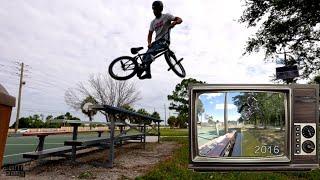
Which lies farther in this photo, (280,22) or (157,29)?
(280,22)

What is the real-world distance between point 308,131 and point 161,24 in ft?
4.75

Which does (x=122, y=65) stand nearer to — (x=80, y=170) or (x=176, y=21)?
(x=176, y=21)

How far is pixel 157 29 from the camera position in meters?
3.32

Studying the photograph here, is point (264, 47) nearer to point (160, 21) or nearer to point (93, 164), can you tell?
point (93, 164)

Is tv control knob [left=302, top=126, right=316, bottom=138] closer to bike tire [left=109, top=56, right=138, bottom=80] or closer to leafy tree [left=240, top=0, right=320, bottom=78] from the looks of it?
bike tire [left=109, top=56, right=138, bottom=80]

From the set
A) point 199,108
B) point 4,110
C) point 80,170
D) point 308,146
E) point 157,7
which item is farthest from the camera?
point 80,170

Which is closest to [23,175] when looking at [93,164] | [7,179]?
[7,179]

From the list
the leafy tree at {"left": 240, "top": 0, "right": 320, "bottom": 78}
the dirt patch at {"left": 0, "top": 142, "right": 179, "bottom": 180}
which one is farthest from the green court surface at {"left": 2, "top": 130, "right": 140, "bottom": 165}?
the leafy tree at {"left": 240, "top": 0, "right": 320, "bottom": 78}

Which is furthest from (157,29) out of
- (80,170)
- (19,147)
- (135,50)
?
(19,147)

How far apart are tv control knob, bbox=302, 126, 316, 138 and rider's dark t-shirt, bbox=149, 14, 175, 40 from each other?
1.37 meters

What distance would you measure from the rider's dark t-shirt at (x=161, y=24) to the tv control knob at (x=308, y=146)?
56.4 inches

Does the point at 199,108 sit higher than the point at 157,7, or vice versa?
the point at 157,7

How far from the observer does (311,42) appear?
14875 mm

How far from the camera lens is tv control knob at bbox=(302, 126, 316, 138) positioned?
3.43 m
